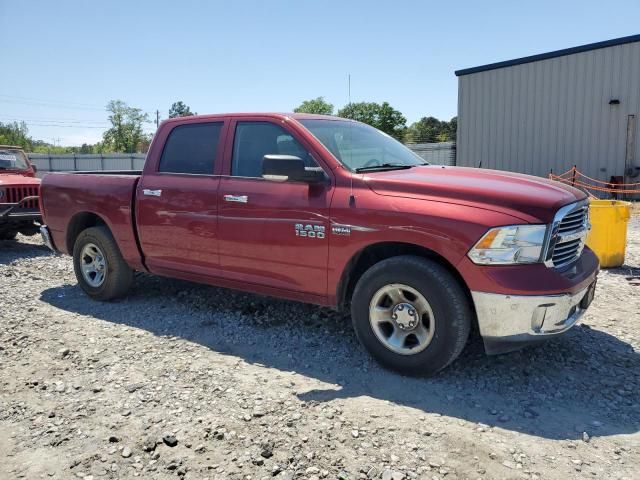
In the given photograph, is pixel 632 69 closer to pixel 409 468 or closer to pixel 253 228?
pixel 253 228

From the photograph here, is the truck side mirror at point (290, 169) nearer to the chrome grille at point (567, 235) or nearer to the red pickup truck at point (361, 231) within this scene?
the red pickup truck at point (361, 231)

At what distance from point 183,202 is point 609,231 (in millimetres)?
5169

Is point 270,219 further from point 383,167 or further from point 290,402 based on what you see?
point 290,402

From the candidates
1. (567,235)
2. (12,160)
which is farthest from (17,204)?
(567,235)

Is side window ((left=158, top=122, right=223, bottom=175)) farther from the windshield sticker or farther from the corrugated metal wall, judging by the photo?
the corrugated metal wall

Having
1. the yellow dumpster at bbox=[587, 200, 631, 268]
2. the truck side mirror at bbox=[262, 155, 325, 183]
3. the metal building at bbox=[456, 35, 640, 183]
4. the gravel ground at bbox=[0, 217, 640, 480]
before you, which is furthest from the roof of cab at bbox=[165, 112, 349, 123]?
the metal building at bbox=[456, 35, 640, 183]

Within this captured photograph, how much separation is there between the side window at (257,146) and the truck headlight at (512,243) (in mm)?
1660

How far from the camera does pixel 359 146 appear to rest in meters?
4.56

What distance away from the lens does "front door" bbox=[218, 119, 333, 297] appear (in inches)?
161

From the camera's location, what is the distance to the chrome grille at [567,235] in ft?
11.3

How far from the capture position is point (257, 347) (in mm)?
4426

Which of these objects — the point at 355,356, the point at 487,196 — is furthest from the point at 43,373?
the point at 487,196

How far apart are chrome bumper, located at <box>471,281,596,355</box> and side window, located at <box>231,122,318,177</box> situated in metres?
1.85

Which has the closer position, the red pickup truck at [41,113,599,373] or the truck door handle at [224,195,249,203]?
the red pickup truck at [41,113,599,373]
